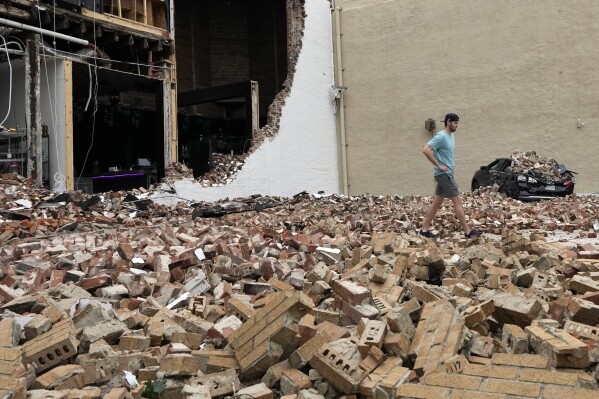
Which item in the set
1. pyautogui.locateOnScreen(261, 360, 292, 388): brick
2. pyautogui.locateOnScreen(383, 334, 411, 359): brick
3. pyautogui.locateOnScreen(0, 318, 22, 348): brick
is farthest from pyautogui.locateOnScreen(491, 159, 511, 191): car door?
pyautogui.locateOnScreen(0, 318, 22, 348): brick

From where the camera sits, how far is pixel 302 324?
8.64 feet

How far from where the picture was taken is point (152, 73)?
51.9 feet

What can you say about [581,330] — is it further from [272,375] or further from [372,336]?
[272,375]

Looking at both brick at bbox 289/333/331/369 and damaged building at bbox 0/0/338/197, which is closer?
→ brick at bbox 289/333/331/369

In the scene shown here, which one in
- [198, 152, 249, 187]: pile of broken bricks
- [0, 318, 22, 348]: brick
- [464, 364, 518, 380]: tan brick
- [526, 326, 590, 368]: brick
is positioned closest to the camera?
[464, 364, 518, 380]: tan brick

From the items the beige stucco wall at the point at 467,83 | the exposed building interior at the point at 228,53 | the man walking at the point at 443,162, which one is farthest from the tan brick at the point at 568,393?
the exposed building interior at the point at 228,53

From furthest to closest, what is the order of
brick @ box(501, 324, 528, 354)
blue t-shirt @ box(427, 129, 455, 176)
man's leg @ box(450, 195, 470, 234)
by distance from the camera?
1. blue t-shirt @ box(427, 129, 455, 176)
2. man's leg @ box(450, 195, 470, 234)
3. brick @ box(501, 324, 528, 354)

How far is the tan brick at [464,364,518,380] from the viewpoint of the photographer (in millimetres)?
2123

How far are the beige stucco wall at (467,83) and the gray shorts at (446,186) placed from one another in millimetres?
12627

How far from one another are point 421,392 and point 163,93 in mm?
15173

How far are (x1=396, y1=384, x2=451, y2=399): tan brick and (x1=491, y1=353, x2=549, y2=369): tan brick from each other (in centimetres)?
37

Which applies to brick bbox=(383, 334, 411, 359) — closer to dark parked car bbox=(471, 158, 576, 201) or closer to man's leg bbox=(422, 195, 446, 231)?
man's leg bbox=(422, 195, 446, 231)

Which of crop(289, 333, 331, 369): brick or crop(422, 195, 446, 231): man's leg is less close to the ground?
crop(422, 195, 446, 231): man's leg

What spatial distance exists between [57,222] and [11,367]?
6.67m
